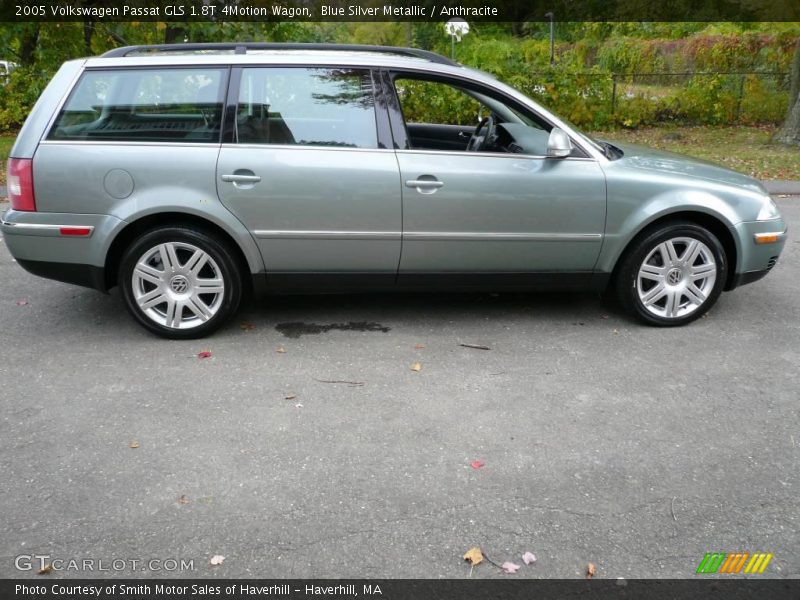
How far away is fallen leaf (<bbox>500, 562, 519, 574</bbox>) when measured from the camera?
279cm

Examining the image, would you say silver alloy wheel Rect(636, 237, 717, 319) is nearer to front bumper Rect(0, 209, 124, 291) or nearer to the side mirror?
the side mirror

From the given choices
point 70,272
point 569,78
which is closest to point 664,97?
point 569,78

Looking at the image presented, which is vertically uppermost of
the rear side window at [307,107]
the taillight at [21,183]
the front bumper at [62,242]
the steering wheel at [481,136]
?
the rear side window at [307,107]

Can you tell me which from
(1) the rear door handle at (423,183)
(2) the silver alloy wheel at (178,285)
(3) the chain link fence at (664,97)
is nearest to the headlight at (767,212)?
(1) the rear door handle at (423,183)

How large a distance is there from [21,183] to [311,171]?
5.83ft

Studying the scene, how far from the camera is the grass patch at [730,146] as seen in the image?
12.3 m

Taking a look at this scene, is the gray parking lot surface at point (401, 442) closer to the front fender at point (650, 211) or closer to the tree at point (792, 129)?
the front fender at point (650, 211)

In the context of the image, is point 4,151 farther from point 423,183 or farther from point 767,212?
point 767,212

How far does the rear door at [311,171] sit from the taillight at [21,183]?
1149 mm

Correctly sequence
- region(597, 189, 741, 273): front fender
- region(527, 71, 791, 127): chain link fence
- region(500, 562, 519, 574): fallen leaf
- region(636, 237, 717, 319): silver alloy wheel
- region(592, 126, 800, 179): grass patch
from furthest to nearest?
region(527, 71, 791, 127): chain link fence < region(592, 126, 800, 179): grass patch < region(636, 237, 717, 319): silver alloy wheel < region(597, 189, 741, 273): front fender < region(500, 562, 519, 574): fallen leaf

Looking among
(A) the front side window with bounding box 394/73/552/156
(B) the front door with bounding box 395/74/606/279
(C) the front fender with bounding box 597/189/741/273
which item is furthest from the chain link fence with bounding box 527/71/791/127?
(B) the front door with bounding box 395/74/606/279

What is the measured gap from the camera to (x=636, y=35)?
1366 inches

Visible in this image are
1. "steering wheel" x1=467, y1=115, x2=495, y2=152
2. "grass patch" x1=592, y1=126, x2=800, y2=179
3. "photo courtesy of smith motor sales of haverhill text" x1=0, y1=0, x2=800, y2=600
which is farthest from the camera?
"grass patch" x1=592, y1=126, x2=800, y2=179

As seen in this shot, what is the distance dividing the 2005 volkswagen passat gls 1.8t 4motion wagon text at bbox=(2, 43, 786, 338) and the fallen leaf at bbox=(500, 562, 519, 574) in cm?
246
